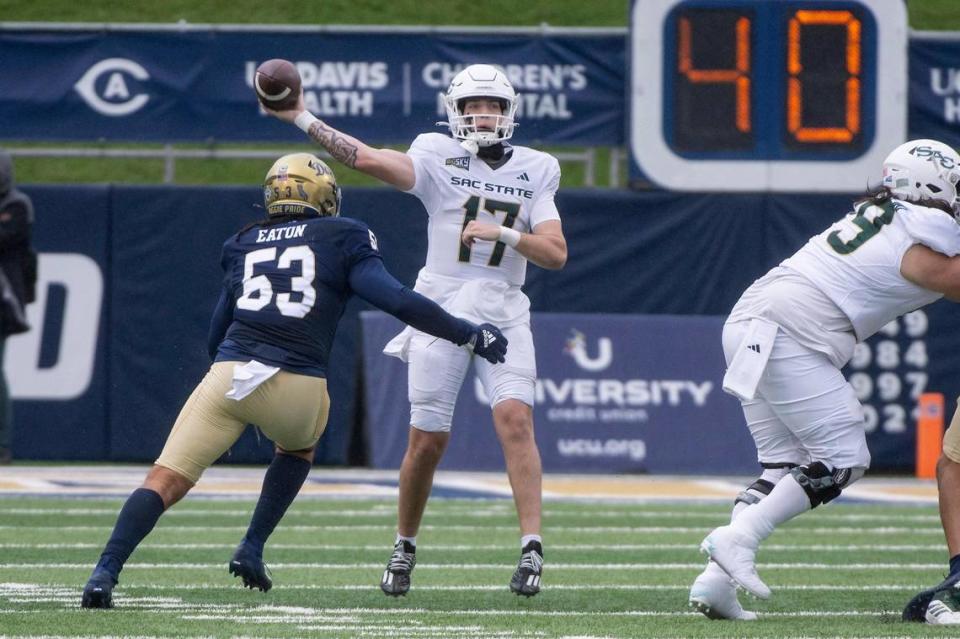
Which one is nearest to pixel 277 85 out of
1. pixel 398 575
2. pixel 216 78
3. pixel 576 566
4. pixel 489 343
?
pixel 489 343

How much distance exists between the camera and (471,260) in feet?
21.5

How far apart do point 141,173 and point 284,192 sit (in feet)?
40.1

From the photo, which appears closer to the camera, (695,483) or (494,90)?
(494,90)

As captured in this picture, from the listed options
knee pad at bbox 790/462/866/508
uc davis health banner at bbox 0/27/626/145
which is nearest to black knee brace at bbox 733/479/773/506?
knee pad at bbox 790/462/866/508

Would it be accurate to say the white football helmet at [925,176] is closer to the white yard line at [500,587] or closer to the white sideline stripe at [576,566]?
the white yard line at [500,587]

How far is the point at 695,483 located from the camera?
464 inches

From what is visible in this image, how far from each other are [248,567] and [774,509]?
5.58ft

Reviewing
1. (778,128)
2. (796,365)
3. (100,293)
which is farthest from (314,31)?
(796,365)

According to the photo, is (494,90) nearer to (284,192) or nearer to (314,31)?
(284,192)

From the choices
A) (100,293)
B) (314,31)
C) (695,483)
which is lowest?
(695,483)

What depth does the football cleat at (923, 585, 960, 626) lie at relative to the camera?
18.5 feet

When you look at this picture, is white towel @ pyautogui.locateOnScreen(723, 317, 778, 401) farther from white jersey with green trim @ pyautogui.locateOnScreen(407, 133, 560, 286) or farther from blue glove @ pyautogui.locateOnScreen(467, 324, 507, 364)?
white jersey with green trim @ pyautogui.locateOnScreen(407, 133, 560, 286)

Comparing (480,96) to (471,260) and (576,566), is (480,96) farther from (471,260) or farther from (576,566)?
(576,566)

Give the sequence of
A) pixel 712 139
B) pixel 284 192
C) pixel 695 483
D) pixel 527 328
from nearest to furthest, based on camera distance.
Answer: pixel 284 192
pixel 527 328
pixel 695 483
pixel 712 139
